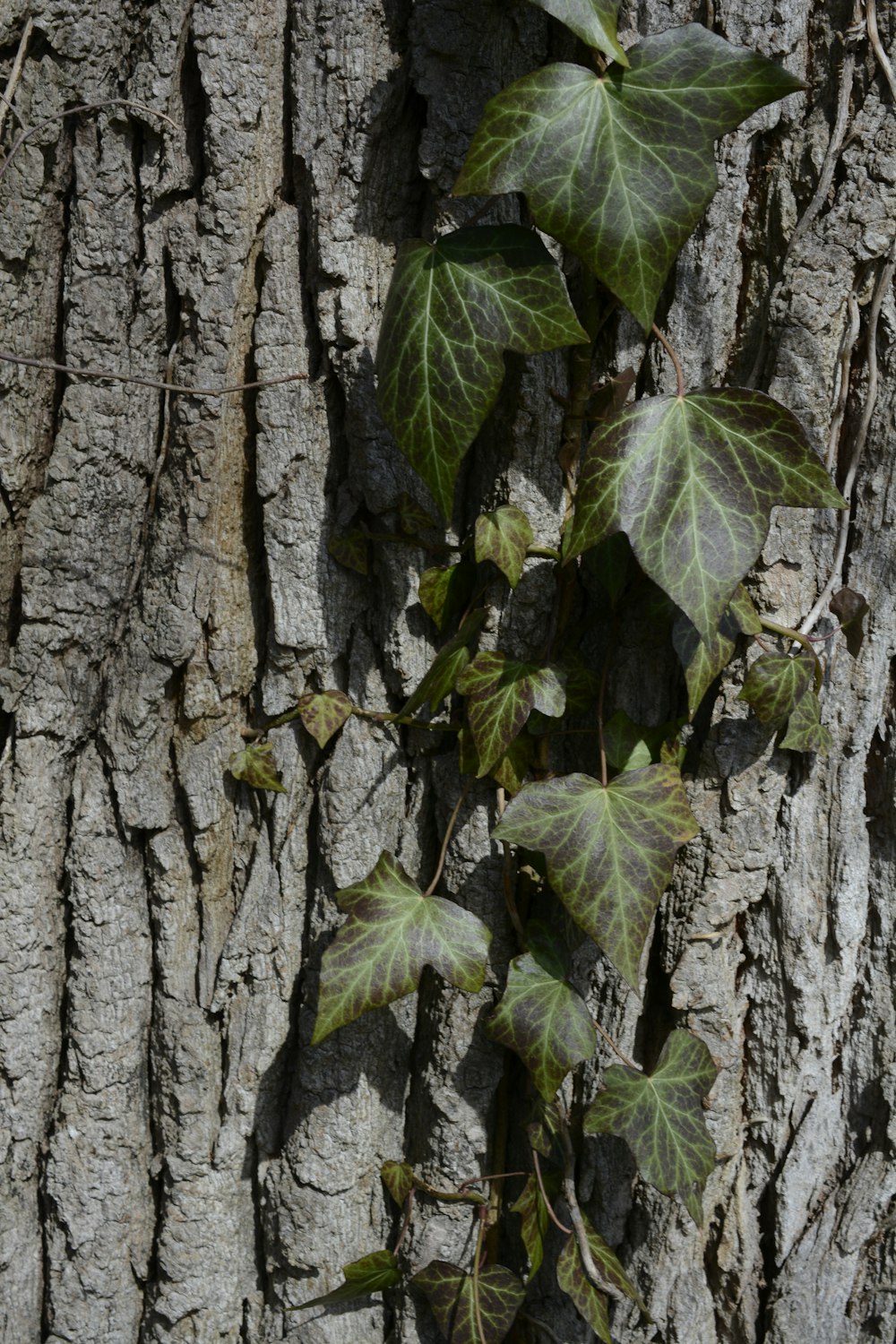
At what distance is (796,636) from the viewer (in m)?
1.26

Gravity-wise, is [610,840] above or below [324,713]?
below

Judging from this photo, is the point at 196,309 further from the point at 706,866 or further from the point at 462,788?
the point at 706,866

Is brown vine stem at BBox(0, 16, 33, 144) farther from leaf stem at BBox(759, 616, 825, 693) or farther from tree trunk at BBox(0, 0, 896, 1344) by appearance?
leaf stem at BBox(759, 616, 825, 693)

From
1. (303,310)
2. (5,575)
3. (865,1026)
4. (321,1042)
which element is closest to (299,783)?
(321,1042)

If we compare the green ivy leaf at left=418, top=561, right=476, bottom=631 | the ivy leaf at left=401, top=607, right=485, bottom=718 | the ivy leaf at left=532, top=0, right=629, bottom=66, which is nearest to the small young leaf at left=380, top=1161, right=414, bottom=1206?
the ivy leaf at left=401, top=607, right=485, bottom=718

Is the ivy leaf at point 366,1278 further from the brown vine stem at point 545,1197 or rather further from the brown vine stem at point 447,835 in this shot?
the brown vine stem at point 447,835

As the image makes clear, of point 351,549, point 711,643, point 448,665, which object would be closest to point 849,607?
point 711,643

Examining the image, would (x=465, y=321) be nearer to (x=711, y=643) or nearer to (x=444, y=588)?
(x=444, y=588)

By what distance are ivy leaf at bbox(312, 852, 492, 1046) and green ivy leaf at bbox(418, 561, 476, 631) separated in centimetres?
32

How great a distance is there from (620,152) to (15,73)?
0.77 m

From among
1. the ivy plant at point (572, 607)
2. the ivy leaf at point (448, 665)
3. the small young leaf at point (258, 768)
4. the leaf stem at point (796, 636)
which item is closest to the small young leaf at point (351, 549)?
the ivy plant at point (572, 607)

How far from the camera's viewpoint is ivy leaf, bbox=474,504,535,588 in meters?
1.20

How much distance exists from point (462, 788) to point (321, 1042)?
1.37 feet

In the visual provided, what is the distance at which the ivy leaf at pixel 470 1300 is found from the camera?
4.34ft
